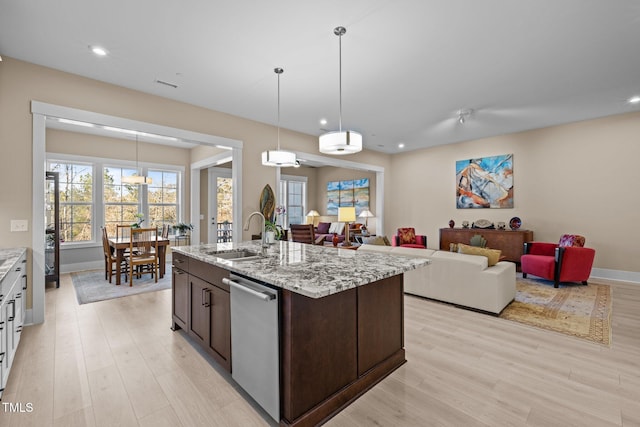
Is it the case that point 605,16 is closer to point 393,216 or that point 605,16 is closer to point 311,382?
point 311,382

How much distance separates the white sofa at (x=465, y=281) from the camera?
340 cm

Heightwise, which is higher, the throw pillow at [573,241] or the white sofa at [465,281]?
the throw pillow at [573,241]

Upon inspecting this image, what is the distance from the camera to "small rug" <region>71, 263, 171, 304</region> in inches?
166

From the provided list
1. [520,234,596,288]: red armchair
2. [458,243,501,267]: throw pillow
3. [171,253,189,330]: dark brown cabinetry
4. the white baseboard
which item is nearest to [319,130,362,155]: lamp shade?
[171,253,189,330]: dark brown cabinetry

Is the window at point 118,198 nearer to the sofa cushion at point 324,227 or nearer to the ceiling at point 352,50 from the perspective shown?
the ceiling at point 352,50

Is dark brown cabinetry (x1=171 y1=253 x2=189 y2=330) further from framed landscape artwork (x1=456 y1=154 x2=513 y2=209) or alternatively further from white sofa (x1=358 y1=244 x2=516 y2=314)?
framed landscape artwork (x1=456 y1=154 x2=513 y2=209)

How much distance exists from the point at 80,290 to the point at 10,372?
2.68 meters

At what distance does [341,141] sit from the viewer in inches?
104

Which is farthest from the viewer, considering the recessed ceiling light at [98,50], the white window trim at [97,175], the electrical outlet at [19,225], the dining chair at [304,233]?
the dining chair at [304,233]

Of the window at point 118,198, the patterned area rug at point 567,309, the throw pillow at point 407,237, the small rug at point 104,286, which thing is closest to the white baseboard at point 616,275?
the patterned area rug at point 567,309

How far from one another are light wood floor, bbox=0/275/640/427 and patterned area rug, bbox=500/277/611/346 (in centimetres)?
16

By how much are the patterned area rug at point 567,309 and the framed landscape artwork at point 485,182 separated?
88.1 inches

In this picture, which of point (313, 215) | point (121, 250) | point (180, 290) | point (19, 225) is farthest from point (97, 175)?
point (313, 215)

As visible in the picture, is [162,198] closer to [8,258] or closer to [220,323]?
[8,258]
